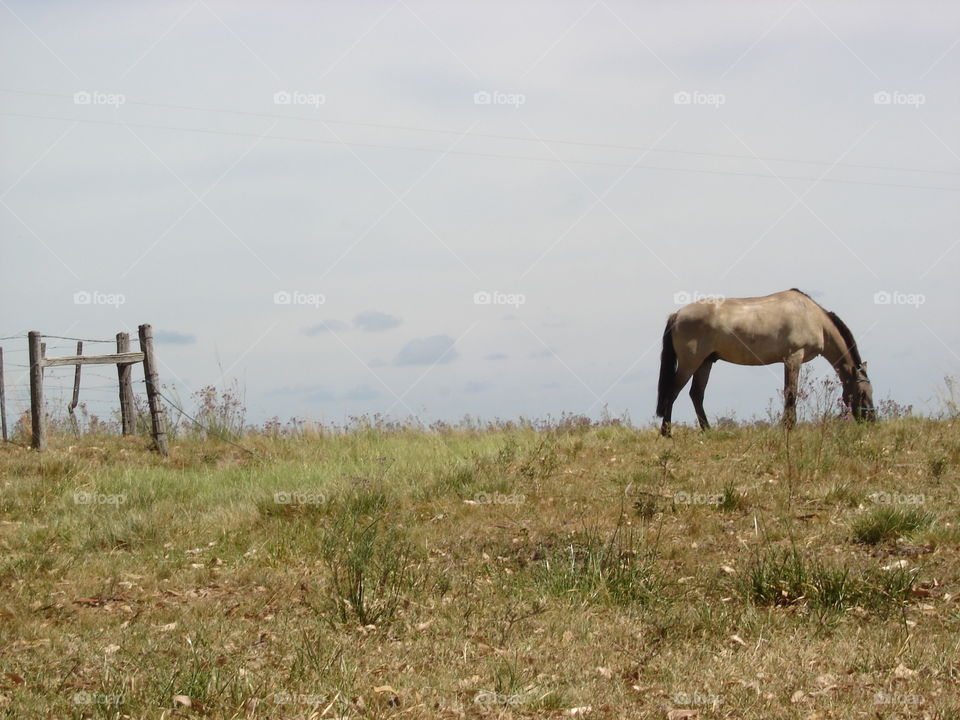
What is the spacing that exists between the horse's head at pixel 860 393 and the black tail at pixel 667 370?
282cm

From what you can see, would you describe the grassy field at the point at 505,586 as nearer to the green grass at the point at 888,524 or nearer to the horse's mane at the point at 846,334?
the green grass at the point at 888,524

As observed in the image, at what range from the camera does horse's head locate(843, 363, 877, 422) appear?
52.0 feet

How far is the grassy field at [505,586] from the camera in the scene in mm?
5273

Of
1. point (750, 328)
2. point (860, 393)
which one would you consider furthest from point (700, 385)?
point (860, 393)

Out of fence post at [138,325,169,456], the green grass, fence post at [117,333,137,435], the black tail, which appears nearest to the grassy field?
the green grass

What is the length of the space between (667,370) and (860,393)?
10.2 ft

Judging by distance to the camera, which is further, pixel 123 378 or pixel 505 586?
pixel 123 378

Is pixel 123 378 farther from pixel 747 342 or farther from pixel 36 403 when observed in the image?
pixel 747 342

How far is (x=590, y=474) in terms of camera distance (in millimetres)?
11570

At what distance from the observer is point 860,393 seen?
52.3 feet

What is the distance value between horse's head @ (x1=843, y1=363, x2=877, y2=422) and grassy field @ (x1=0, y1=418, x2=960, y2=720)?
8.52 ft

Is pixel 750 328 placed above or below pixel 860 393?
above

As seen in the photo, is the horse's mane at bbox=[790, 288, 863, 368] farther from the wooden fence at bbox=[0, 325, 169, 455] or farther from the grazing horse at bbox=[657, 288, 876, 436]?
the wooden fence at bbox=[0, 325, 169, 455]

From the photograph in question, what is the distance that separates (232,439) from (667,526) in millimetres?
9276
